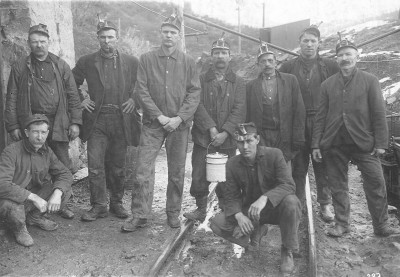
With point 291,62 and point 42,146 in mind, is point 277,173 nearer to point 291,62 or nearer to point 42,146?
point 291,62

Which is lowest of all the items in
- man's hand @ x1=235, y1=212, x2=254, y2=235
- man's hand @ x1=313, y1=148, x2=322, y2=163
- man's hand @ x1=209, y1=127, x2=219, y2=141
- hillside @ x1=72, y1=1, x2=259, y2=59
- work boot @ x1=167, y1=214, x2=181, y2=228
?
work boot @ x1=167, y1=214, x2=181, y2=228

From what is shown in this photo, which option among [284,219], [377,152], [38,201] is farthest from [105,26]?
[377,152]

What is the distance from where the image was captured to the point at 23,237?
4812mm

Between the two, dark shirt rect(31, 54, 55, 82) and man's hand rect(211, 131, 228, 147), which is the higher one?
dark shirt rect(31, 54, 55, 82)

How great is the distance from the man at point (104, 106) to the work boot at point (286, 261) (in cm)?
252

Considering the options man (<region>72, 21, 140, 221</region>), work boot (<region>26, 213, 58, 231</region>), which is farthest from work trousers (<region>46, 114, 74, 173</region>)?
work boot (<region>26, 213, 58, 231</region>)

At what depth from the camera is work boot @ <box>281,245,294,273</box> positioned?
425cm

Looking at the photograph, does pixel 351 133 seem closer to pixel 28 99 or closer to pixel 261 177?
pixel 261 177

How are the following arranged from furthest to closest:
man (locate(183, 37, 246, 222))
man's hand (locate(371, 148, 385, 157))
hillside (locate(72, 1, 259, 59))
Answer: hillside (locate(72, 1, 259, 59)), man (locate(183, 37, 246, 222)), man's hand (locate(371, 148, 385, 157))

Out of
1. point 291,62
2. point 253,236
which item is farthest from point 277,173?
point 291,62

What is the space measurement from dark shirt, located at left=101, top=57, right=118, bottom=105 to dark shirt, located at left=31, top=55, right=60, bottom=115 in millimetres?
608

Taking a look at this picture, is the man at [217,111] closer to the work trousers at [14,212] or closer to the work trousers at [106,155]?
the work trousers at [106,155]

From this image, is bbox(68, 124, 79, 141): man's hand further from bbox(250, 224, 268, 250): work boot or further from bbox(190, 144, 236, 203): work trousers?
bbox(250, 224, 268, 250): work boot

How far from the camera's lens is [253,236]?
4.75 m
